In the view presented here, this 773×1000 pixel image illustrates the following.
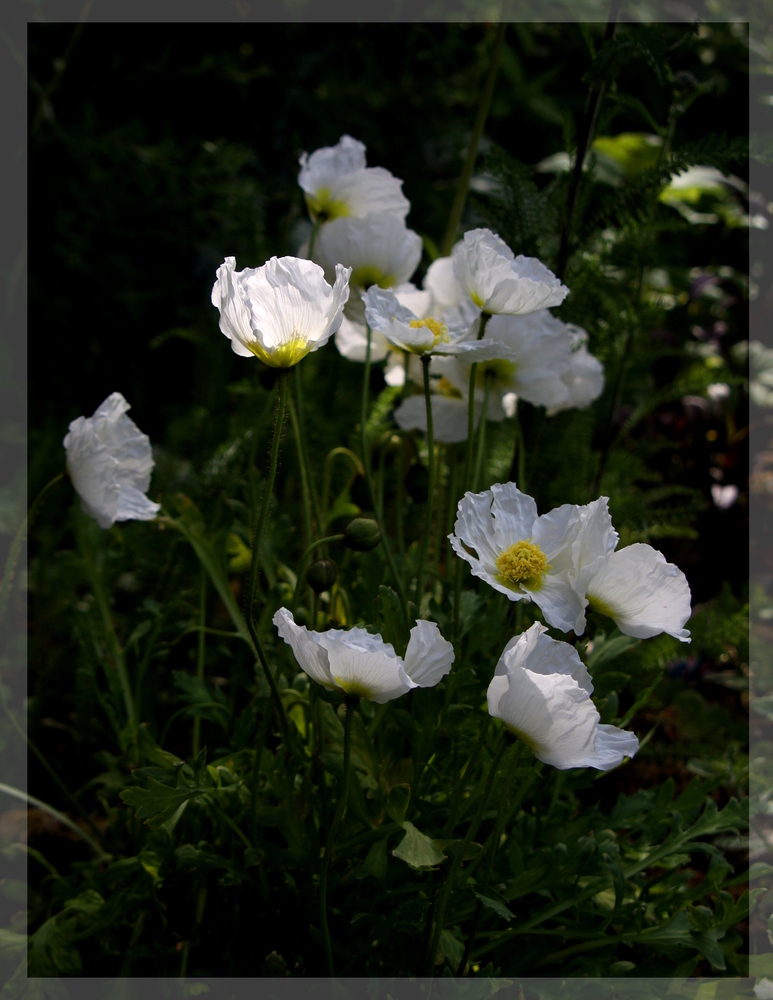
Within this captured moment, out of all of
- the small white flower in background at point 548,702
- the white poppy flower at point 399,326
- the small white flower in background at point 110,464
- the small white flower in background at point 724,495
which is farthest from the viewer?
the small white flower in background at point 724,495

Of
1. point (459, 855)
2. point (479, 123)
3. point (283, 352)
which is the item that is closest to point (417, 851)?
point (459, 855)

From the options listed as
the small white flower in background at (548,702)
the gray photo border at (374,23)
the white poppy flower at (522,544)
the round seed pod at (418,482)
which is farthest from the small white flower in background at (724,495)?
the small white flower in background at (548,702)

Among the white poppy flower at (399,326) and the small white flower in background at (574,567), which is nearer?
the small white flower in background at (574,567)

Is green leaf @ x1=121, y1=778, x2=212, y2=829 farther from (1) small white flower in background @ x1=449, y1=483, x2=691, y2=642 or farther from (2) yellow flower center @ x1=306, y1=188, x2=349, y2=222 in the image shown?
(2) yellow flower center @ x1=306, y1=188, x2=349, y2=222

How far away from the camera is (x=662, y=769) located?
1.52 meters

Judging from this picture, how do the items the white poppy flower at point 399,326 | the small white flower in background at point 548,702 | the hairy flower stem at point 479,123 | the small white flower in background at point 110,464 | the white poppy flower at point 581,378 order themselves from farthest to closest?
the hairy flower stem at point 479,123 < the white poppy flower at point 581,378 < the small white flower in background at point 110,464 < the white poppy flower at point 399,326 < the small white flower in background at point 548,702

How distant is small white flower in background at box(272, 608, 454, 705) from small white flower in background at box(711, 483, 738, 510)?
5.29 ft

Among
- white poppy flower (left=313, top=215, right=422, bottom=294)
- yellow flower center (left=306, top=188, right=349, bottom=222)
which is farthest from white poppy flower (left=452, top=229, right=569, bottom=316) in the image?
yellow flower center (left=306, top=188, right=349, bottom=222)

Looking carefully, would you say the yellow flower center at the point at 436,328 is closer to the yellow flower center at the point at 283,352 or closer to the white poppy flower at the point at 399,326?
the white poppy flower at the point at 399,326

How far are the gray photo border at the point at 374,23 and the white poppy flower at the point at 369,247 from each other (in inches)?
17.9

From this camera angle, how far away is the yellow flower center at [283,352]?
0.75 m

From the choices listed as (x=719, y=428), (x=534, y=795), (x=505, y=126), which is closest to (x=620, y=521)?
(x=534, y=795)

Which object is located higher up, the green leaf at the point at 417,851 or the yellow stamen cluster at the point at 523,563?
the yellow stamen cluster at the point at 523,563

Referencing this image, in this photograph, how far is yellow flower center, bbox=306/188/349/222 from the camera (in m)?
1.09
